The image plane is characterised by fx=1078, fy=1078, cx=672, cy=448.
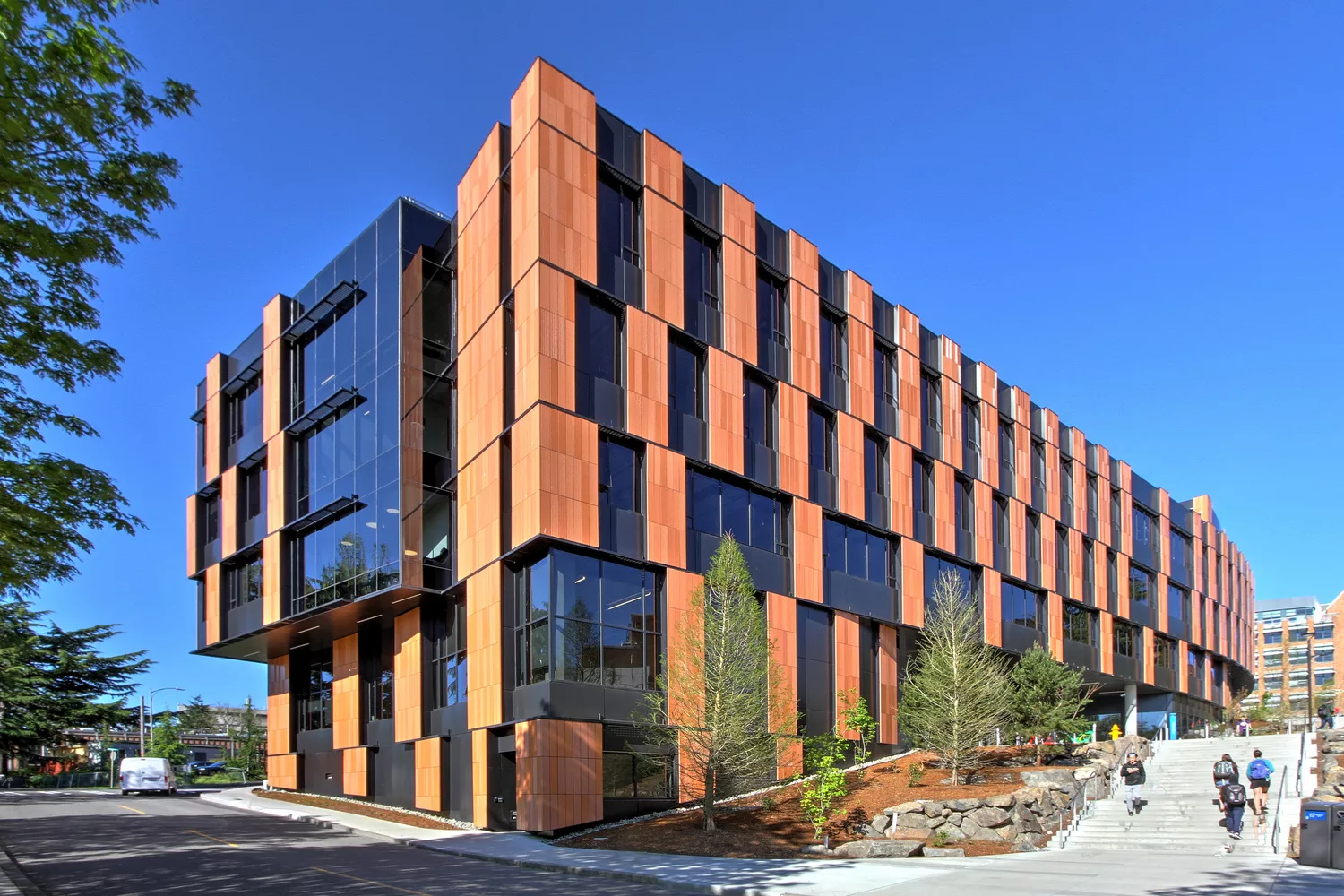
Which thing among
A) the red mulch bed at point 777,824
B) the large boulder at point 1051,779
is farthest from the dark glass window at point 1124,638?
the large boulder at point 1051,779

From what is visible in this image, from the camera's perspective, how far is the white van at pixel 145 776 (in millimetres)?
44688

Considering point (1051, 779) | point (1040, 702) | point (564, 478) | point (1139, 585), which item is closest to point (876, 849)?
point (1051, 779)

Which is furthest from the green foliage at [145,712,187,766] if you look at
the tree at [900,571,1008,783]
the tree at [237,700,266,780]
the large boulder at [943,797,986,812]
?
the large boulder at [943,797,986,812]

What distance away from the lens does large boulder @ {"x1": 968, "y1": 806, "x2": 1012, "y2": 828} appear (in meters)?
23.1

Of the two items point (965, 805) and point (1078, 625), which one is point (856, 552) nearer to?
point (965, 805)

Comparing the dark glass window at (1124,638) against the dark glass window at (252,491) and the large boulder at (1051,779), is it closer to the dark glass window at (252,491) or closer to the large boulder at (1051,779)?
the large boulder at (1051,779)

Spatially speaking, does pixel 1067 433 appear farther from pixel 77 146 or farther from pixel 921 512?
pixel 77 146

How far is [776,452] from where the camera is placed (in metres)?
34.2

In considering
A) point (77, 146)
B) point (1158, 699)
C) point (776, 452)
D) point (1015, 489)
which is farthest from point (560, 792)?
point (1158, 699)

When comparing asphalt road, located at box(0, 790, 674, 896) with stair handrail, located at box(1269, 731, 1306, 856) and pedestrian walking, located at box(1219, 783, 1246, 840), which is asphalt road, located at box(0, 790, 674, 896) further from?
stair handrail, located at box(1269, 731, 1306, 856)

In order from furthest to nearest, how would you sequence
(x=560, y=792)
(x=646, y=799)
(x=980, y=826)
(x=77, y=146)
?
1. (x=646, y=799)
2. (x=560, y=792)
3. (x=980, y=826)
4. (x=77, y=146)

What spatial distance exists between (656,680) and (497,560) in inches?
208

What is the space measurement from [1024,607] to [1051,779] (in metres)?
22.1

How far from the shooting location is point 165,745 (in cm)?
7456
